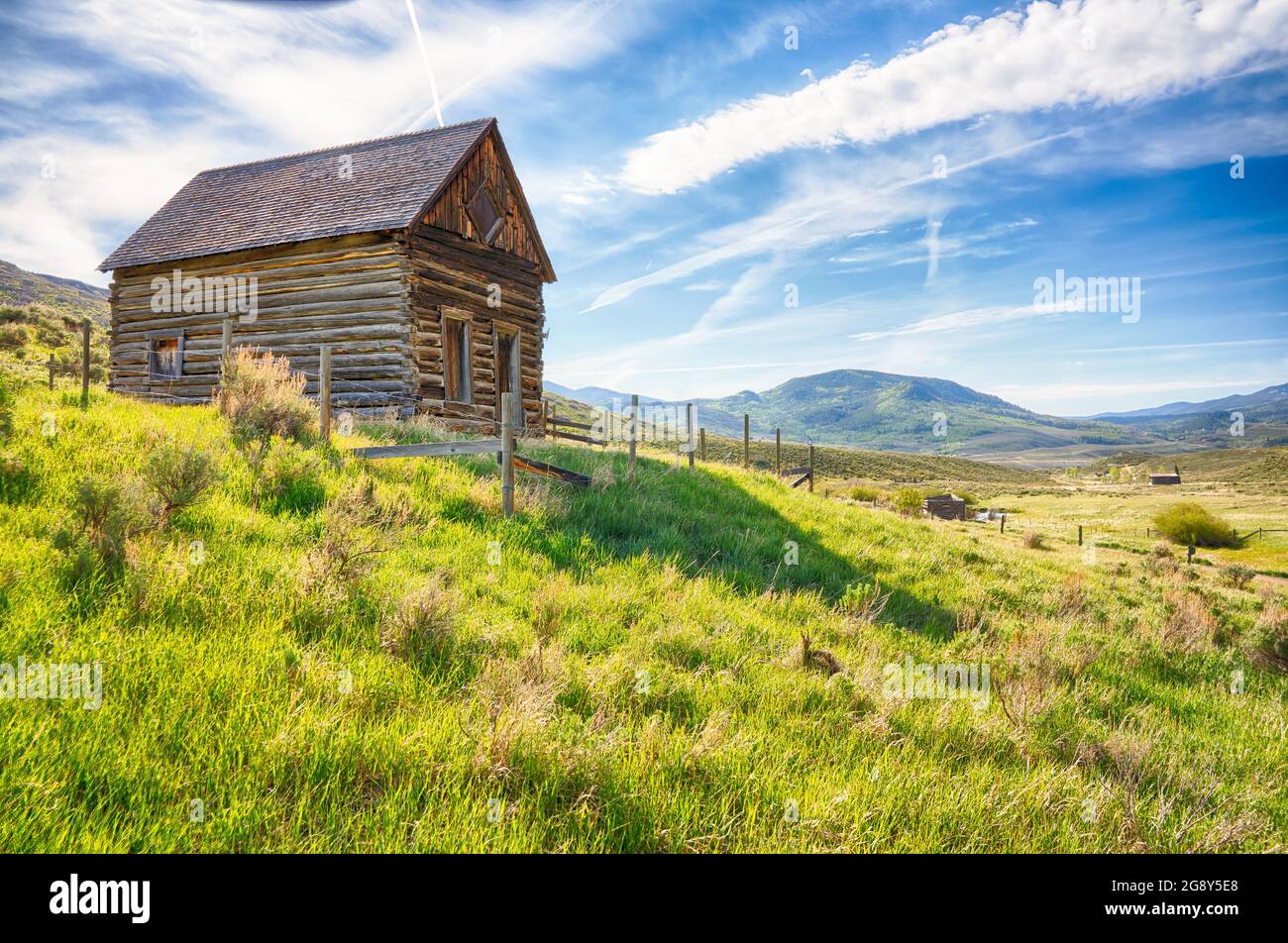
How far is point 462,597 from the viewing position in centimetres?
477

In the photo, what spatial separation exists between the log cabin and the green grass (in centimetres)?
882

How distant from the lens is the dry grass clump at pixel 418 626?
391cm

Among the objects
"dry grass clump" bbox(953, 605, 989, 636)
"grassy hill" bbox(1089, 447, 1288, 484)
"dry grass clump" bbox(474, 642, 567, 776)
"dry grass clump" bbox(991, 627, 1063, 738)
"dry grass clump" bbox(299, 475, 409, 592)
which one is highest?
"grassy hill" bbox(1089, 447, 1288, 484)

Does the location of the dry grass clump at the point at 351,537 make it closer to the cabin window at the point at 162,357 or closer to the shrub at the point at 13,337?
the cabin window at the point at 162,357

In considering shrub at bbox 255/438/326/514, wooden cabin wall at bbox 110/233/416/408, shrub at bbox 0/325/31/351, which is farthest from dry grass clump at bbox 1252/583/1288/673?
shrub at bbox 0/325/31/351

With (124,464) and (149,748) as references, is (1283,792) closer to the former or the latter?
(149,748)

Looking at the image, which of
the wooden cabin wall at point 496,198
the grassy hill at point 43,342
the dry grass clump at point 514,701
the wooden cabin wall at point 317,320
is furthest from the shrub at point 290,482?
the grassy hill at point 43,342

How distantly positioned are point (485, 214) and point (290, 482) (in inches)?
534

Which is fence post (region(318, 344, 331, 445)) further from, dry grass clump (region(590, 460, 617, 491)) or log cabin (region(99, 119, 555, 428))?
log cabin (region(99, 119, 555, 428))

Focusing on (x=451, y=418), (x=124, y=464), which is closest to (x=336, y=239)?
(x=451, y=418)

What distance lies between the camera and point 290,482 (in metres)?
6.75

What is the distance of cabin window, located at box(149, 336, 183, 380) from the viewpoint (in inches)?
698

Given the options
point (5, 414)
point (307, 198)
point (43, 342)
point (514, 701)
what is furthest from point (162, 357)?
point (43, 342)
